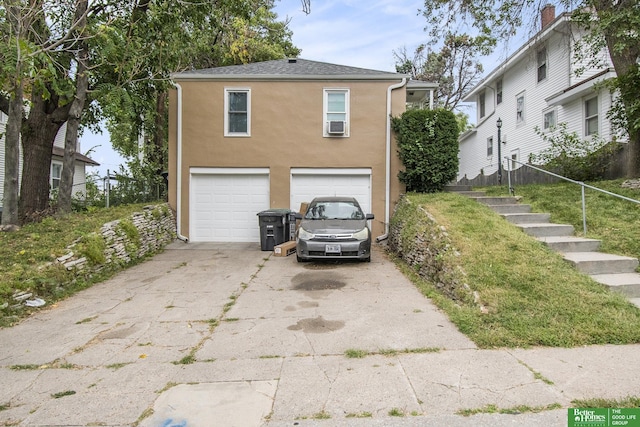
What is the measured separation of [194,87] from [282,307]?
28.7ft

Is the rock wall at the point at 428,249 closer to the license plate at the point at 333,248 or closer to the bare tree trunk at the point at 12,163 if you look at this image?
the license plate at the point at 333,248

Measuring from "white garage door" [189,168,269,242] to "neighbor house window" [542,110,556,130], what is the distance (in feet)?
40.5

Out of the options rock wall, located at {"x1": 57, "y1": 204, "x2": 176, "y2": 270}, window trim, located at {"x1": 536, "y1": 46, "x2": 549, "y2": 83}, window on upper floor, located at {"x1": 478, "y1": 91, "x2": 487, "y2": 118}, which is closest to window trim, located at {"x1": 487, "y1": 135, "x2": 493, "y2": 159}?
window on upper floor, located at {"x1": 478, "y1": 91, "x2": 487, "y2": 118}

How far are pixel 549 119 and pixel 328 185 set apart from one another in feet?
35.7

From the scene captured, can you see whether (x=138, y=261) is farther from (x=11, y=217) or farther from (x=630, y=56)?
(x=630, y=56)

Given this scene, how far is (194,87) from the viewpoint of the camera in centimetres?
1126

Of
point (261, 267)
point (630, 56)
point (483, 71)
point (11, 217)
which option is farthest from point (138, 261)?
point (483, 71)

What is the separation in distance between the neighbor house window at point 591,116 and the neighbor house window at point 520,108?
160 inches

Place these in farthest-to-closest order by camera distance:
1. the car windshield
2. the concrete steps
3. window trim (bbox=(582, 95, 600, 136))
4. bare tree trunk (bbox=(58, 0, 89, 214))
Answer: window trim (bbox=(582, 95, 600, 136))
bare tree trunk (bbox=(58, 0, 89, 214))
the car windshield
the concrete steps

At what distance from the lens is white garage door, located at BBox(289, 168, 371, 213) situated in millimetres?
11250

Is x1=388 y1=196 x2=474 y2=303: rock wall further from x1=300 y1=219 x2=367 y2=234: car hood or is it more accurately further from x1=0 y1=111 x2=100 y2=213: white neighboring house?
x1=0 y1=111 x2=100 y2=213: white neighboring house

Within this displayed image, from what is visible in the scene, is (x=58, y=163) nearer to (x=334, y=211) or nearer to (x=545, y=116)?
(x=334, y=211)

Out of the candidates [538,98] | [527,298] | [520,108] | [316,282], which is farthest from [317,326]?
[520,108]

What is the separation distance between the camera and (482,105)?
70.4ft
